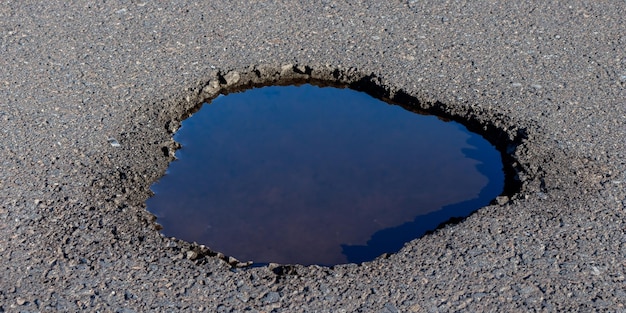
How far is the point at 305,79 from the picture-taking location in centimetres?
575

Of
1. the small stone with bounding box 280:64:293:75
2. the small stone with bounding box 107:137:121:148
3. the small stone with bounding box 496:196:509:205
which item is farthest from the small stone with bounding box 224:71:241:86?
the small stone with bounding box 496:196:509:205

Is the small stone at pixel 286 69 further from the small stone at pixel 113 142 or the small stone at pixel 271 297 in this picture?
the small stone at pixel 271 297

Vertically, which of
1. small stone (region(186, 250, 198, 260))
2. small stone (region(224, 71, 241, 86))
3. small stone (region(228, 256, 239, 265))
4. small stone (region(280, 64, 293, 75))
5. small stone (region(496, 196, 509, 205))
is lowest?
small stone (region(496, 196, 509, 205))

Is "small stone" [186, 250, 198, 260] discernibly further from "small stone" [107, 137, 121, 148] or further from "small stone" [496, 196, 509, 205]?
"small stone" [496, 196, 509, 205]

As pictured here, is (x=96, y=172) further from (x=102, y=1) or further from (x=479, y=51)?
(x=479, y=51)

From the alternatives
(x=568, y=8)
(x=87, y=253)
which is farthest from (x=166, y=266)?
(x=568, y=8)

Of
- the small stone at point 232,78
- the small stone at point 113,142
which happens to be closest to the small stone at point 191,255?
the small stone at point 113,142

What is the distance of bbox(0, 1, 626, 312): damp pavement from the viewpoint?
3920 millimetres

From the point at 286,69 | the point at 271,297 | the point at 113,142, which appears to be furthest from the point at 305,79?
the point at 271,297

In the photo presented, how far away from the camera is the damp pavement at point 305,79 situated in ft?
12.9

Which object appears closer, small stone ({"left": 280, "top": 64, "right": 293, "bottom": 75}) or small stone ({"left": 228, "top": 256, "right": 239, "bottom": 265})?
small stone ({"left": 228, "top": 256, "right": 239, "bottom": 265})

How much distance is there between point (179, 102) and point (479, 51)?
2215 mm

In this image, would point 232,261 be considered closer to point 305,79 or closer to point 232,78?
point 232,78

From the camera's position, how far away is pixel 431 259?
162 inches
